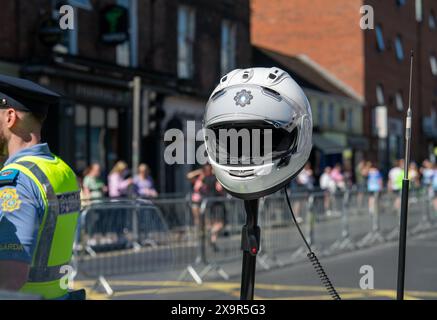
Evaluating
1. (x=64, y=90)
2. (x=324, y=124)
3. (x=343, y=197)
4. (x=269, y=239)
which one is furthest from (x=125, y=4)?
(x=324, y=124)

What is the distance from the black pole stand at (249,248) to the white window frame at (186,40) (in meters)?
21.6

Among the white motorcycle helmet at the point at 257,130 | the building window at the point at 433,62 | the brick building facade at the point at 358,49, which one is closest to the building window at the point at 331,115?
the brick building facade at the point at 358,49

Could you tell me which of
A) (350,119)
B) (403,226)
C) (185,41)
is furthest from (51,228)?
(350,119)

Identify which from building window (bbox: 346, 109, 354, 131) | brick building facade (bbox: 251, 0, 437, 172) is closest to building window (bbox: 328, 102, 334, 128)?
building window (bbox: 346, 109, 354, 131)

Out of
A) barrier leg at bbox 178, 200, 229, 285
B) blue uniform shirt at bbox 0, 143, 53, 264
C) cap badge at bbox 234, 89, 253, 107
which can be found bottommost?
barrier leg at bbox 178, 200, 229, 285

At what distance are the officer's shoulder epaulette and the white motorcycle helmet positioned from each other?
2.24ft

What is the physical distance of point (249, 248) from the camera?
9.11 ft

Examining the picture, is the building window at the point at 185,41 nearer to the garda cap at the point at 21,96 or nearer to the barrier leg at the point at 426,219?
the barrier leg at the point at 426,219

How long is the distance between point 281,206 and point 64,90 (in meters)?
8.01

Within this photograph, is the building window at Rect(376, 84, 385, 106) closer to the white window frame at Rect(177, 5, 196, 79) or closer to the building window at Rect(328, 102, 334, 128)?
the building window at Rect(328, 102, 334, 128)

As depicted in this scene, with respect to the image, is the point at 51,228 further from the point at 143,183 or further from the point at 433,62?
the point at 433,62

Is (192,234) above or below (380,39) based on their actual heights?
below

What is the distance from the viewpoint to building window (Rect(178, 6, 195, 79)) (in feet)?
79.6

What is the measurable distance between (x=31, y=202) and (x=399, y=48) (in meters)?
40.1
